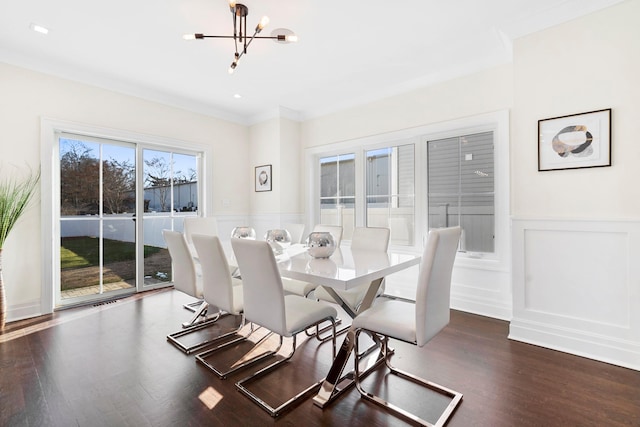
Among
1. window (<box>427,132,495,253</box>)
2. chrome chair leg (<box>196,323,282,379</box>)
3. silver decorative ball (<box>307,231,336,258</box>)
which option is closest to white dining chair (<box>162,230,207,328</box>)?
chrome chair leg (<box>196,323,282,379</box>)

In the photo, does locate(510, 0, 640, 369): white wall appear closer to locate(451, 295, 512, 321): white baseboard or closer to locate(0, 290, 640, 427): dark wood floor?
locate(0, 290, 640, 427): dark wood floor

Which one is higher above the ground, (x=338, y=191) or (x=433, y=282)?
(x=338, y=191)

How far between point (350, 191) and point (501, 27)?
262cm

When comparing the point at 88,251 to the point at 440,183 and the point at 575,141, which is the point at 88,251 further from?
the point at 575,141

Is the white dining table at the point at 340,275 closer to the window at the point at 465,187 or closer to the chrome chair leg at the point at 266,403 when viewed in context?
the chrome chair leg at the point at 266,403

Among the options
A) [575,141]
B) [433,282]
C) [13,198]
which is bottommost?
[433,282]

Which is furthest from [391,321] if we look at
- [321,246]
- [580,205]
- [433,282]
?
[580,205]

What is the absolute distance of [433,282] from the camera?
5.52ft

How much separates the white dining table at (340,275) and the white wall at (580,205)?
1180 millimetres

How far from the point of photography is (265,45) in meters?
3.03

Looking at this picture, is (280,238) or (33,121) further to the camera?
(33,121)

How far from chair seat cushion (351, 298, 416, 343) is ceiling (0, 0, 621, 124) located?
7.63 ft

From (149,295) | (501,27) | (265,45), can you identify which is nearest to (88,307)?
(149,295)

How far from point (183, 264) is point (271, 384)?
1.31m
